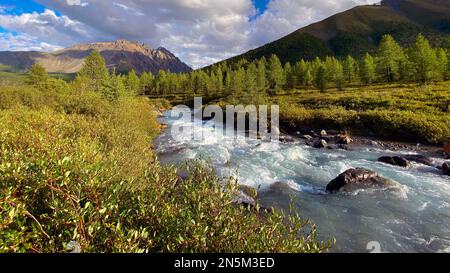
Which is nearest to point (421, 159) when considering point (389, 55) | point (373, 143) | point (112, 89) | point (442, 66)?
point (373, 143)

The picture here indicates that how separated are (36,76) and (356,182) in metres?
84.0

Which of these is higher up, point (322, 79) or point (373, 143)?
point (322, 79)

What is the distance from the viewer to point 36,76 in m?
79.4

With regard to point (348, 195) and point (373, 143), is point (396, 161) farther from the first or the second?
point (348, 195)

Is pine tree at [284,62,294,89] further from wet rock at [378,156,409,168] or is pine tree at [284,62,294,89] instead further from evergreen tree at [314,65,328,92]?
wet rock at [378,156,409,168]

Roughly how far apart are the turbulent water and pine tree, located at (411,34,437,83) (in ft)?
154

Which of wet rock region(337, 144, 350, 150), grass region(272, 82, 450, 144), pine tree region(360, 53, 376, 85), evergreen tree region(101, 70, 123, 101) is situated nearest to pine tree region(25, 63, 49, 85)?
evergreen tree region(101, 70, 123, 101)

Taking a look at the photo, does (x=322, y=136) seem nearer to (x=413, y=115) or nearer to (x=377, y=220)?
(x=413, y=115)

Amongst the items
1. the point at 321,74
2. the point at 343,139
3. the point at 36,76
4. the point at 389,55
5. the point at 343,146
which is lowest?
the point at 343,146

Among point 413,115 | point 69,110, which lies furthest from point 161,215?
point 413,115

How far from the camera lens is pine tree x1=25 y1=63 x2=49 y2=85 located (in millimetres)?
78312

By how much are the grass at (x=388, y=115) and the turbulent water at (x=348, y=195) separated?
8861mm

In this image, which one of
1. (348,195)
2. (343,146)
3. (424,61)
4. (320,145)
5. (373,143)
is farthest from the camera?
(424,61)
